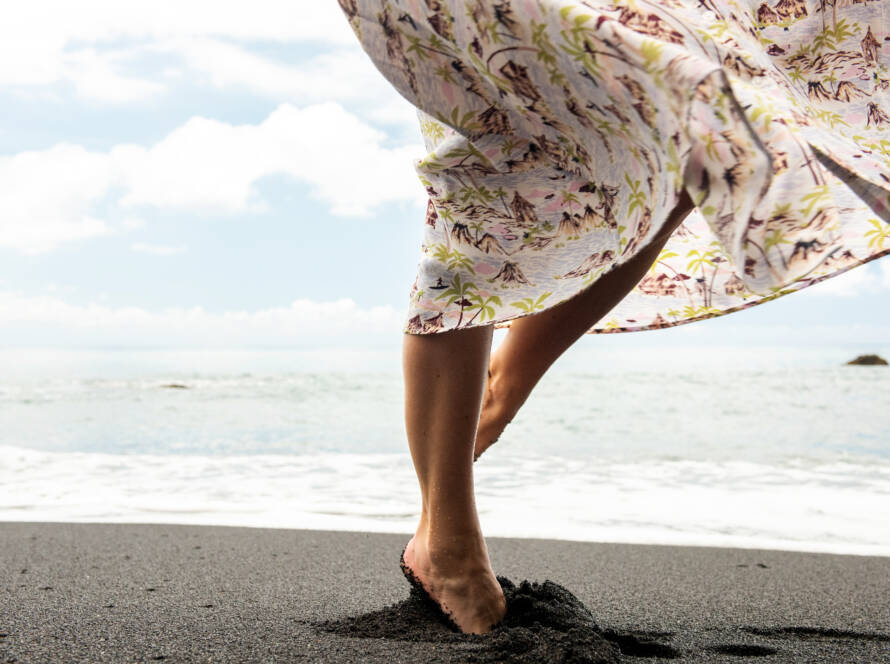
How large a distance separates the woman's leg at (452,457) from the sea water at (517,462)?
3.51 ft

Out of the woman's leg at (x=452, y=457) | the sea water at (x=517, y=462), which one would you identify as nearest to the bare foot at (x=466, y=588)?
the woman's leg at (x=452, y=457)

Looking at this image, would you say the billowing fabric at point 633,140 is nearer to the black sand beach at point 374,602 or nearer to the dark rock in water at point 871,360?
the black sand beach at point 374,602

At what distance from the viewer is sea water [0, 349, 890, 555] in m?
2.53

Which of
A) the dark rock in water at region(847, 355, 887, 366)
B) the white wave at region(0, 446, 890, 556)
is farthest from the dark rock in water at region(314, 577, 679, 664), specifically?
the dark rock in water at region(847, 355, 887, 366)

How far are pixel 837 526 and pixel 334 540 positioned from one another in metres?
1.62

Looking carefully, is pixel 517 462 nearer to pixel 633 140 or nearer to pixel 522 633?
pixel 522 633

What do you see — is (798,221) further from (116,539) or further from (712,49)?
(116,539)

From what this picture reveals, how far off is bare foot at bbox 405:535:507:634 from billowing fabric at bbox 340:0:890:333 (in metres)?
0.38

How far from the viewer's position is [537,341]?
1.38 m

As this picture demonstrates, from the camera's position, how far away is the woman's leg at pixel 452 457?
3.92 ft

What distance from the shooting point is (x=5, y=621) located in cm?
123

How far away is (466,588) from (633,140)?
74 cm

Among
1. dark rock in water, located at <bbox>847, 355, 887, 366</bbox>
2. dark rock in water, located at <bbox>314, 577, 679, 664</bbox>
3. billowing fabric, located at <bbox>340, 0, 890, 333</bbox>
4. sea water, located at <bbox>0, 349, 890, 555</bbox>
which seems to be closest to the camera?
billowing fabric, located at <bbox>340, 0, 890, 333</bbox>

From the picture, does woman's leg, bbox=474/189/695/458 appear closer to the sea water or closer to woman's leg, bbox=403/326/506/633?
woman's leg, bbox=403/326/506/633
